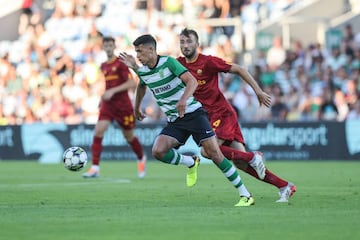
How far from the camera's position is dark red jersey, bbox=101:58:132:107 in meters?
18.6

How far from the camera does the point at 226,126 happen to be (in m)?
13.0

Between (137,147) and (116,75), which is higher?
(116,75)

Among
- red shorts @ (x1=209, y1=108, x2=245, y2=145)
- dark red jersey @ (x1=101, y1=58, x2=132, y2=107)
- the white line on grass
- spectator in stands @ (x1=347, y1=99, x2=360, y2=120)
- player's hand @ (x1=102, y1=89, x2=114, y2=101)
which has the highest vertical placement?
dark red jersey @ (x1=101, y1=58, x2=132, y2=107)

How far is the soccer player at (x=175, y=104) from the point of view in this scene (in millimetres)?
11945

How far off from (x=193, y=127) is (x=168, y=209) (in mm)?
1202

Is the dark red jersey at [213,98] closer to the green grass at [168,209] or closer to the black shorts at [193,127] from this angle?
the black shorts at [193,127]

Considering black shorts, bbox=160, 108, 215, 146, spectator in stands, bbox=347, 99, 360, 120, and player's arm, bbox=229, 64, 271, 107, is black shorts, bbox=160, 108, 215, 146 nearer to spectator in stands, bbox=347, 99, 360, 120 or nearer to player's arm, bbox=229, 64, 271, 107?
player's arm, bbox=229, 64, 271, 107

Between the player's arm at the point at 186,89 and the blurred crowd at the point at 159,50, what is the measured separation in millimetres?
13687

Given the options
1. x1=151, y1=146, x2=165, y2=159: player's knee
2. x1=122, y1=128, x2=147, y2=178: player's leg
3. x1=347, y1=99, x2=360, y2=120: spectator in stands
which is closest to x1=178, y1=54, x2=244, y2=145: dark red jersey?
x1=151, y1=146, x2=165, y2=159: player's knee

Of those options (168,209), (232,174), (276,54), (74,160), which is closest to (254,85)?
(232,174)

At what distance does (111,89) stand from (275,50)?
10.9m

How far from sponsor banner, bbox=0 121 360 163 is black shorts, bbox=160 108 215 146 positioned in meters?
12.2

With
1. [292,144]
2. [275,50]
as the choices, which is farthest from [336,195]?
[275,50]

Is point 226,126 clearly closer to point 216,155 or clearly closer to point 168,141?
point 168,141
